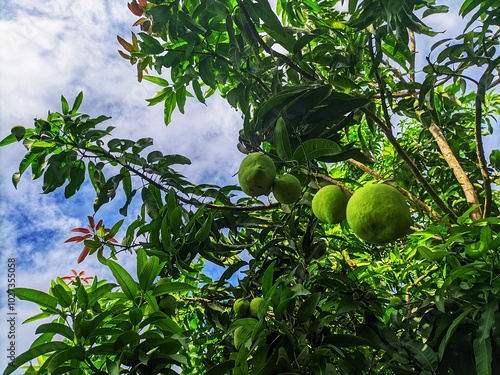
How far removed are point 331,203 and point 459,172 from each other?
3.65ft

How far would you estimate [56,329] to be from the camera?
3.95 feet

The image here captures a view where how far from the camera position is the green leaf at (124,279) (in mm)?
1359

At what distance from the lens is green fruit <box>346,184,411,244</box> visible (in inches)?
44.1

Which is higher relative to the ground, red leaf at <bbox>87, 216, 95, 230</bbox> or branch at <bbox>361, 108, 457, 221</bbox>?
red leaf at <bbox>87, 216, 95, 230</bbox>

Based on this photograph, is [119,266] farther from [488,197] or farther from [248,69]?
[488,197]

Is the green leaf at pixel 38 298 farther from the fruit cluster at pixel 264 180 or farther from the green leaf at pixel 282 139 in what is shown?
the green leaf at pixel 282 139

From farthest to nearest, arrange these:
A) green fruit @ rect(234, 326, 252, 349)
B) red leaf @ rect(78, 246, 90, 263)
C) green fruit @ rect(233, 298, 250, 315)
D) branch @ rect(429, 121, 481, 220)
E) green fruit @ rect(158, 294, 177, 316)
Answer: red leaf @ rect(78, 246, 90, 263), branch @ rect(429, 121, 481, 220), green fruit @ rect(233, 298, 250, 315), green fruit @ rect(158, 294, 177, 316), green fruit @ rect(234, 326, 252, 349)

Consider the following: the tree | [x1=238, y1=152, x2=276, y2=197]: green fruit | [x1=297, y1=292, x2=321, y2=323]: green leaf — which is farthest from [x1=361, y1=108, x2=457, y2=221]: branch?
[x1=297, y1=292, x2=321, y2=323]: green leaf

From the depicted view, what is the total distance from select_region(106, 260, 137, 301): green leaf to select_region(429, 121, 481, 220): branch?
141 centimetres

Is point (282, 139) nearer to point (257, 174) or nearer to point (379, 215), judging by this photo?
point (257, 174)

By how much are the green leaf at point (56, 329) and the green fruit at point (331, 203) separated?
77cm

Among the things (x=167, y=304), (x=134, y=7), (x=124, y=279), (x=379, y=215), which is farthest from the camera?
(x=134, y=7)

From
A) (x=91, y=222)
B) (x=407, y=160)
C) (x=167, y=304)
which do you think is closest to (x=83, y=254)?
(x=91, y=222)

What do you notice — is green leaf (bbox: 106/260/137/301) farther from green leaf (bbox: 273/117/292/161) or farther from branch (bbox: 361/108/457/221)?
branch (bbox: 361/108/457/221)
